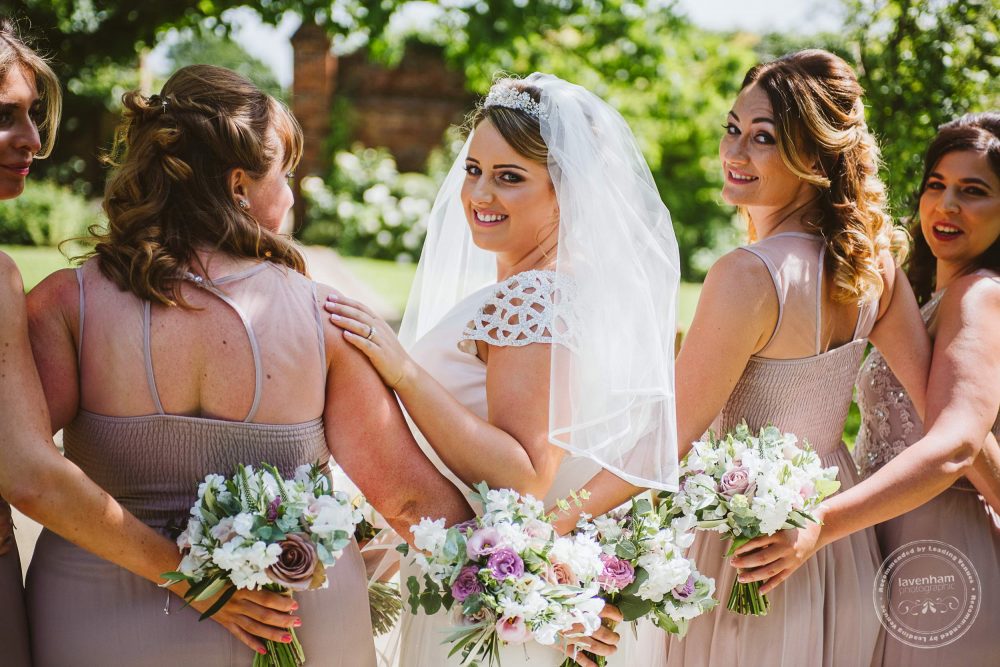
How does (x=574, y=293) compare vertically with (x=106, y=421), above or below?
above

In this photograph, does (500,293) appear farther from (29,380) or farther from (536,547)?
(29,380)

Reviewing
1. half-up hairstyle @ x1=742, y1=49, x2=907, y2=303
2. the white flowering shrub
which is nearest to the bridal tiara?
half-up hairstyle @ x1=742, y1=49, x2=907, y2=303

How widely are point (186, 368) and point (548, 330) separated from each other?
1.00 m

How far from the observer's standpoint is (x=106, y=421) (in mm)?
2137

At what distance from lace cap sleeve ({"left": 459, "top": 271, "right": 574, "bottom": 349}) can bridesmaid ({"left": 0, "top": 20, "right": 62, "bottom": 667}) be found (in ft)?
4.05

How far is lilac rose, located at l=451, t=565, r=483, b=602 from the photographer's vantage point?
222cm

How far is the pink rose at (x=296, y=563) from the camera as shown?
6.68 feet

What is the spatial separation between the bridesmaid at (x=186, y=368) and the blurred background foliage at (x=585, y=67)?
34 centimetres

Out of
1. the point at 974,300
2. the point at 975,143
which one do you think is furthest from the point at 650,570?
the point at 975,143

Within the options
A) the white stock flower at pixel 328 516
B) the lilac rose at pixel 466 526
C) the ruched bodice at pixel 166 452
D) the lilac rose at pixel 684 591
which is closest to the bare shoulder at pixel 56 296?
the ruched bodice at pixel 166 452

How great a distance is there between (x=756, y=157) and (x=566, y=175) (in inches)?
25.6

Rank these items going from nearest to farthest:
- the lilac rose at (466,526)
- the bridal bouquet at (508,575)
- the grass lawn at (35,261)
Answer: the bridal bouquet at (508,575) < the lilac rose at (466,526) < the grass lawn at (35,261)

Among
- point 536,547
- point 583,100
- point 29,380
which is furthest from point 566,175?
point 29,380

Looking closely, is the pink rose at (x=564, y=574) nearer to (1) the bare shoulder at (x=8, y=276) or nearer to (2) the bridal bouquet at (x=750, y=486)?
(2) the bridal bouquet at (x=750, y=486)
